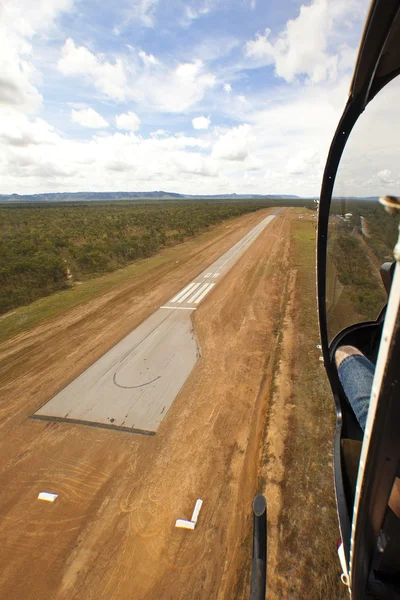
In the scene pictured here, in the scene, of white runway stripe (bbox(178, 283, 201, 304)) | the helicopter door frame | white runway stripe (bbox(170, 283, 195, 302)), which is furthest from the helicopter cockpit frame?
white runway stripe (bbox(170, 283, 195, 302))

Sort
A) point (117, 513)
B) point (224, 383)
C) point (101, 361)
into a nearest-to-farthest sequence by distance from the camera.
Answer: point (117, 513), point (224, 383), point (101, 361)

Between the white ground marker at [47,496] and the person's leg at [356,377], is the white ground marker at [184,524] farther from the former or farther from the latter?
the person's leg at [356,377]

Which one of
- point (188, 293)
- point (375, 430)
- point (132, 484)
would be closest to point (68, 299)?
point (188, 293)

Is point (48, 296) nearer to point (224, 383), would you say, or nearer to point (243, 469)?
point (224, 383)

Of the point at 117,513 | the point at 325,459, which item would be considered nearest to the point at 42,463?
the point at 117,513

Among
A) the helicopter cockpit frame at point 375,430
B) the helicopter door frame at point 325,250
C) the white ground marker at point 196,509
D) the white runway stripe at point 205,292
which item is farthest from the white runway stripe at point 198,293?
the helicopter cockpit frame at point 375,430
